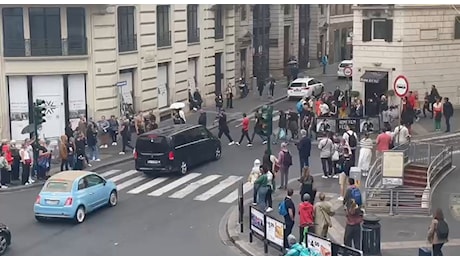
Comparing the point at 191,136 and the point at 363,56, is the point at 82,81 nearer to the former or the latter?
the point at 191,136

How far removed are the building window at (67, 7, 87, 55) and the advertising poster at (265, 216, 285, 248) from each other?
18.4m

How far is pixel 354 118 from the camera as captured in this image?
3244cm

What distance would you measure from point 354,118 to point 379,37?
7.90 meters

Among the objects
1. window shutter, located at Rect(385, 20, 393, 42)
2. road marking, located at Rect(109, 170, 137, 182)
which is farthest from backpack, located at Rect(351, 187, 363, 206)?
window shutter, located at Rect(385, 20, 393, 42)

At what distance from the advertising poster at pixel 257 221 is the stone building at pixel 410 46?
2159 cm

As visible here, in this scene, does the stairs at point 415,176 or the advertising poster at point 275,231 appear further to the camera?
the stairs at point 415,176

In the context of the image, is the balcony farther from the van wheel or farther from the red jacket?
the red jacket

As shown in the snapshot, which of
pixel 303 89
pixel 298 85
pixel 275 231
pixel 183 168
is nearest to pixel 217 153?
pixel 183 168

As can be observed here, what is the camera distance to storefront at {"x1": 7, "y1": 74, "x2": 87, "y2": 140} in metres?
32.9

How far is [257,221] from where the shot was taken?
719 inches

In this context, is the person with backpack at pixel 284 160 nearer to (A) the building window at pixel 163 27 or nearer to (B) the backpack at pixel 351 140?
(B) the backpack at pixel 351 140

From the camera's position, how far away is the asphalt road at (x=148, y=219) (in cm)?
1864

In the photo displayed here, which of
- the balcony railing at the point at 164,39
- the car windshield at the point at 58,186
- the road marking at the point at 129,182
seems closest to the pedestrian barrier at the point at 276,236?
the car windshield at the point at 58,186

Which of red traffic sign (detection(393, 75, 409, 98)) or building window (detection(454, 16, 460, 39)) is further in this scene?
building window (detection(454, 16, 460, 39))
